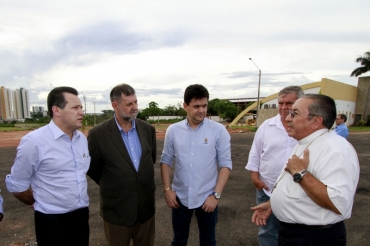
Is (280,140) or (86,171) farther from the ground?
(280,140)

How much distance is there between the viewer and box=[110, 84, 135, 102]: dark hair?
2803mm

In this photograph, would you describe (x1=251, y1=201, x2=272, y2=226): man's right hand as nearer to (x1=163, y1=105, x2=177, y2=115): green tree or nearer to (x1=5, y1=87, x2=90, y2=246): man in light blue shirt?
(x1=5, y1=87, x2=90, y2=246): man in light blue shirt

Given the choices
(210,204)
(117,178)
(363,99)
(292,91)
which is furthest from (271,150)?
(363,99)

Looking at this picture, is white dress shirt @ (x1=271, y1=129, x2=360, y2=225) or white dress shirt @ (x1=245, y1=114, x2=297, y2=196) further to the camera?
white dress shirt @ (x1=245, y1=114, x2=297, y2=196)

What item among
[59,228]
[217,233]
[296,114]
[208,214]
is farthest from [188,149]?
[217,233]

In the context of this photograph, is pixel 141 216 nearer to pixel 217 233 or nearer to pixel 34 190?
pixel 34 190

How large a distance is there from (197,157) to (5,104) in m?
101

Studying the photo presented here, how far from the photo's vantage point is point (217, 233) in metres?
4.07

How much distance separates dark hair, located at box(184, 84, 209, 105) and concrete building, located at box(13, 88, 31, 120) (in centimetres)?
10775

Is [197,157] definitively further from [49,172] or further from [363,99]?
[363,99]

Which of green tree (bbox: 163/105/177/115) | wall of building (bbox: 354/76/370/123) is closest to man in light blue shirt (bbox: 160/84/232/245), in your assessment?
wall of building (bbox: 354/76/370/123)

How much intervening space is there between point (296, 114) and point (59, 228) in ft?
7.36

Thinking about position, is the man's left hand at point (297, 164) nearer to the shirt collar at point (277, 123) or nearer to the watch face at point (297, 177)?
the watch face at point (297, 177)

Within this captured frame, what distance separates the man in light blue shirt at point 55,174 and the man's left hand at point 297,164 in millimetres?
1839
